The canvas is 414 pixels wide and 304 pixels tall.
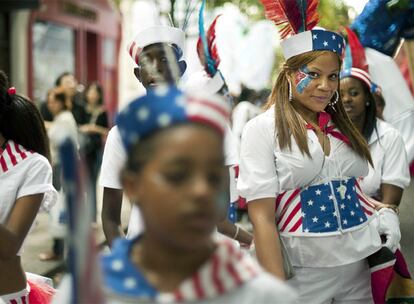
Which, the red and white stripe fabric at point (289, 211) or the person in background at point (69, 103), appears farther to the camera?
the person in background at point (69, 103)

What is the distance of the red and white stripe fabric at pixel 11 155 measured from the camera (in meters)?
3.22

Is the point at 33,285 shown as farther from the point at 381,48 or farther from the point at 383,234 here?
the point at 381,48

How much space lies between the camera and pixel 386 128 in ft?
15.0

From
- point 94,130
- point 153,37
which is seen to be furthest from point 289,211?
point 94,130

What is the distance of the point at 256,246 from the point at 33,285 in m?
1.07

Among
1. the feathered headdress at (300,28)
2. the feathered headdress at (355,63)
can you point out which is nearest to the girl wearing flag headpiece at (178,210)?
the feathered headdress at (300,28)

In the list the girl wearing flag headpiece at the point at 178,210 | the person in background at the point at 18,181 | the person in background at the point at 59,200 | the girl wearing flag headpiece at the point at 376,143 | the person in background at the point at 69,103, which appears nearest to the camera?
the girl wearing flag headpiece at the point at 178,210

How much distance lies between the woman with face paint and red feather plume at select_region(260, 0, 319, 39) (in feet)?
0.46

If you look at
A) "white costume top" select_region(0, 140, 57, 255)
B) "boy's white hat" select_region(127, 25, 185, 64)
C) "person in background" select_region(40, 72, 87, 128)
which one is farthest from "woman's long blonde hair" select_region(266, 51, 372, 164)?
"person in background" select_region(40, 72, 87, 128)

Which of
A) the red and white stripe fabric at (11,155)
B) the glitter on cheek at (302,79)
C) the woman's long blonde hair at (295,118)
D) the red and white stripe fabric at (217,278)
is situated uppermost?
the glitter on cheek at (302,79)

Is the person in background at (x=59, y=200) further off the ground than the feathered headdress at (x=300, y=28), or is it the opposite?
the feathered headdress at (x=300, y=28)

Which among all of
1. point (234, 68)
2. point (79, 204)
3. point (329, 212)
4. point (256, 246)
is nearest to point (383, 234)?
point (329, 212)

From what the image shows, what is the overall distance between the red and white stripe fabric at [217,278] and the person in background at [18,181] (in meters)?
1.26

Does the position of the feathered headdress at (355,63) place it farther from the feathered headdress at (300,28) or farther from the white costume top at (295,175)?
the white costume top at (295,175)
